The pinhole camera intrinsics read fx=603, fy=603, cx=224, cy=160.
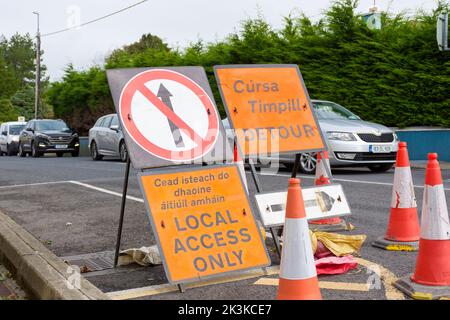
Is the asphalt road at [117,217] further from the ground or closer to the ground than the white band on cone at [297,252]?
closer to the ground

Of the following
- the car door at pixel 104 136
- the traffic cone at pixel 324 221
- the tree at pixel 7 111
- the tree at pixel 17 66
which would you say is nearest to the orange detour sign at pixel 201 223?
the traffic cone at pixel 324 221

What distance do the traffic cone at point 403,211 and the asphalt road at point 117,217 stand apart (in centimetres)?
15

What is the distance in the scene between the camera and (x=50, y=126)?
24.9m

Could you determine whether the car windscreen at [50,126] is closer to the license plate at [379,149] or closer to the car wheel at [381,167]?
the car wheel at [381,167]

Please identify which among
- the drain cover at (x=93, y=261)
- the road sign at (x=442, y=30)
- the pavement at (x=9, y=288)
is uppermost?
the road sign at (x=442, y=30)

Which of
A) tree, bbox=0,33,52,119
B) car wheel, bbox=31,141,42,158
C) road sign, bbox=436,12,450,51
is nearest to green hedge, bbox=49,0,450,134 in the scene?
road sign, bbox=436,12,450,51

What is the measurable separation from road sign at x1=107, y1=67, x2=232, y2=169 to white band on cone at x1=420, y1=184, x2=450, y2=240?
145 cm

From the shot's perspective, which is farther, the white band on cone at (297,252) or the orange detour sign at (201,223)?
the orange detour sign at (201,223)

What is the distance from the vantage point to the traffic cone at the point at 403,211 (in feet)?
16.4

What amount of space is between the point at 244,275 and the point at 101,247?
5.49 feet

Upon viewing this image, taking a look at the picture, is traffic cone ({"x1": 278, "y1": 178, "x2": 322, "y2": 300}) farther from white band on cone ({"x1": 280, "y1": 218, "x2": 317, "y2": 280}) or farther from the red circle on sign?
the red circle on sign

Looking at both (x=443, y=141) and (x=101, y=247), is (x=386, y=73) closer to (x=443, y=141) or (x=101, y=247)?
(x=443, y=141)

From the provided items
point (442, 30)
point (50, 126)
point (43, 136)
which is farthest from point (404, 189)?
point (50, 126)

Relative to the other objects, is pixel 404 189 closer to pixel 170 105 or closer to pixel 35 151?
pixel 170 105
